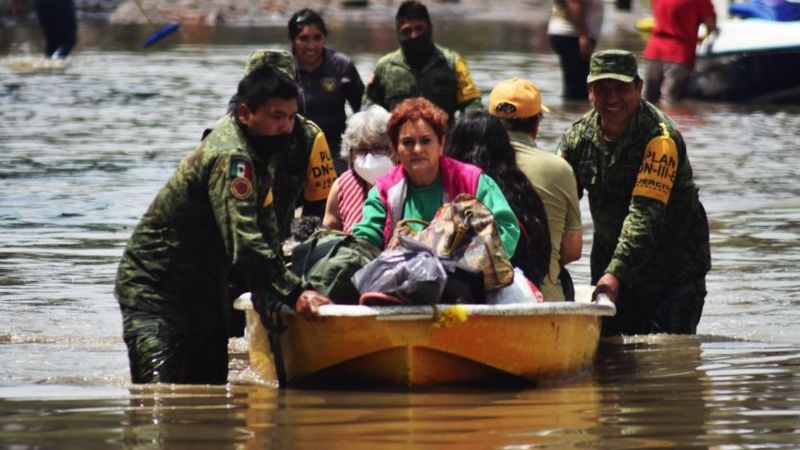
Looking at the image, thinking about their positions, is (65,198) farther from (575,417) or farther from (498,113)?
(575,417)

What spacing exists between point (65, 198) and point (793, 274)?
6.37m

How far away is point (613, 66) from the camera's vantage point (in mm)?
9430

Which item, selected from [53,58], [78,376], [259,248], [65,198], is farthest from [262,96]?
[53,58]

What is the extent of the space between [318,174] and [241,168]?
5.26ft

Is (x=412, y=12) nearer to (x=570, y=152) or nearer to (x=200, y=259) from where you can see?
(x=570, y=152)

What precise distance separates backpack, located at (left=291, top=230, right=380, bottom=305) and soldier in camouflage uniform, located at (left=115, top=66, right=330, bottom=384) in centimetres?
20

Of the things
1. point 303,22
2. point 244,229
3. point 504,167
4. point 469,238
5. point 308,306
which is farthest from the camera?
point 303,22

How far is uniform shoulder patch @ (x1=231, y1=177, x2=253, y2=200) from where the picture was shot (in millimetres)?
7980

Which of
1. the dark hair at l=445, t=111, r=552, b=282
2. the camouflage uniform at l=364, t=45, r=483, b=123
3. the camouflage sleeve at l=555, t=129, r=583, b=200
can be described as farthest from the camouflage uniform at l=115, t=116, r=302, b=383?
the camouflage uniform at l=364, t=45, r=483, b=123

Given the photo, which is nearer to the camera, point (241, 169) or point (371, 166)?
point (241, 169)

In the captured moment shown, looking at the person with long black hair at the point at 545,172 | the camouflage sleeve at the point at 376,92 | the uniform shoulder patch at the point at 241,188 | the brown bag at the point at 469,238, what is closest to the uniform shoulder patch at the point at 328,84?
the camouflage sleeve at the point at 376,92

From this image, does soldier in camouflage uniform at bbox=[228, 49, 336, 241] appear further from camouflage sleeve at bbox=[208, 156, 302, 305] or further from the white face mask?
camouflage sleeve at bbox=[208, 156, 302, 305]

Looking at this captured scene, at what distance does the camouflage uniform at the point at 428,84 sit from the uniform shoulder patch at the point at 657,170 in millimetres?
3475

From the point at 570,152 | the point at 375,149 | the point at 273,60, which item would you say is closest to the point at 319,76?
the point at 273,60
